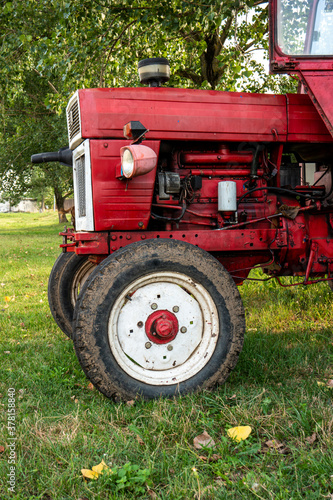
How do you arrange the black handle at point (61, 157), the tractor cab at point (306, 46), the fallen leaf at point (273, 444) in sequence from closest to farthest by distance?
the fallen leaf at point (273, 444) → the tractor cab at point (306, 46) → the black handle at point (61, 157)

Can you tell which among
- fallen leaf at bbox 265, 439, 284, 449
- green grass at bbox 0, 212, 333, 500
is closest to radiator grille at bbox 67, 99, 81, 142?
green grass at bbox 0, 212, 333, 500

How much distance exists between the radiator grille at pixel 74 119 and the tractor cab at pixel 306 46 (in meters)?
1.35

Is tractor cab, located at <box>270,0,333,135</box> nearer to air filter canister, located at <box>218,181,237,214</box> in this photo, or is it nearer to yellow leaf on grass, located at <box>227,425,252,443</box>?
air filter canister, located at <box>218,181,237,214</box>

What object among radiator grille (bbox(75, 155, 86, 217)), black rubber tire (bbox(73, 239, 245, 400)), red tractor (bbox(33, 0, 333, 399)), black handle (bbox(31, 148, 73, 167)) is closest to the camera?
black rubber tire (bbox(73, 239, 245, 400))

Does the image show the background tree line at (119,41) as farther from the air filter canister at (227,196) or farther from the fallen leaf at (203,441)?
the fallen leaf at (203,441)

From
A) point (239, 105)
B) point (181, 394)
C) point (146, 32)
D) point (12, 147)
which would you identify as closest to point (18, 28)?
point (146, 32)

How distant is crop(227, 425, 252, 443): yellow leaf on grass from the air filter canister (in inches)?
59.0

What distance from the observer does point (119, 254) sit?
279 centimetres

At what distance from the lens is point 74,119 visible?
11.0 feet

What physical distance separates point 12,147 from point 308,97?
17.7 metres

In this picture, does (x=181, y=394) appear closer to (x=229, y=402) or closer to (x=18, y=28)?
Result: (x=229, y=402)

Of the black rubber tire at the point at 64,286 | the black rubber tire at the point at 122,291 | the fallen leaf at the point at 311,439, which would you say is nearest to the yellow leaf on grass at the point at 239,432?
the fallen leaf at the point at 311,439

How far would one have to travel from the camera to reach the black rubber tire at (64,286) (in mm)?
4258

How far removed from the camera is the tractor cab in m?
3.18
